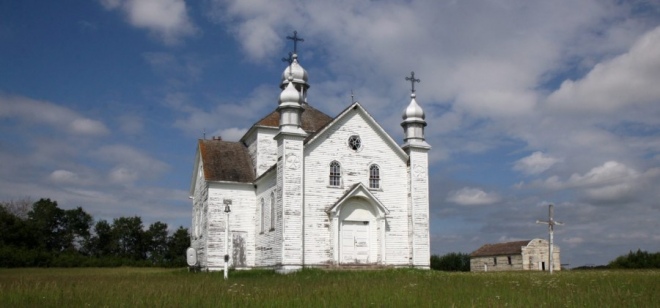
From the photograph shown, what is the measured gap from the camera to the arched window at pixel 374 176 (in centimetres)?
3325

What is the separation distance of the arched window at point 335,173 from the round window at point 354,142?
1.29m

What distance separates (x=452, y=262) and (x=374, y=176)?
3602 centimetres

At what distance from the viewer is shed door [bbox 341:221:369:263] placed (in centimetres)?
3181

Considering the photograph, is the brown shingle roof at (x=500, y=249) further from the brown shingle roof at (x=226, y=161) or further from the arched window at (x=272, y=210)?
the arched window at (x=272, y=210)

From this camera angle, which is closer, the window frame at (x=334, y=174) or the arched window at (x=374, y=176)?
the window frame at (x=334, y=174)

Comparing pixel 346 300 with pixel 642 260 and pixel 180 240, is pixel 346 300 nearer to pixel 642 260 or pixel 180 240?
pixel 642 260

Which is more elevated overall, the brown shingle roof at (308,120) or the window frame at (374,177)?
the brown shingle roof at (308,120)

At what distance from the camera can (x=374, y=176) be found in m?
33.3

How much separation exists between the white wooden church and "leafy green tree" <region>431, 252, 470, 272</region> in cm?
3245

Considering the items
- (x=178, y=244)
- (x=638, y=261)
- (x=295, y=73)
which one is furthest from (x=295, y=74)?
(x=178, y=244)

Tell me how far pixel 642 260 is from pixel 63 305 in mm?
47196

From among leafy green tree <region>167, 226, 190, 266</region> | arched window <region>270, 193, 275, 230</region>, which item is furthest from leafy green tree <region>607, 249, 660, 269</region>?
leafy green tree <region>167, 226, 190, 266</region>

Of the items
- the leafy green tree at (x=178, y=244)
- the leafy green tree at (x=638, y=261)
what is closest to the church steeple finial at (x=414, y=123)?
the leafy green tree at (x=638, y=261)

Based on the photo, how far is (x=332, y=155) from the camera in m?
32.5
